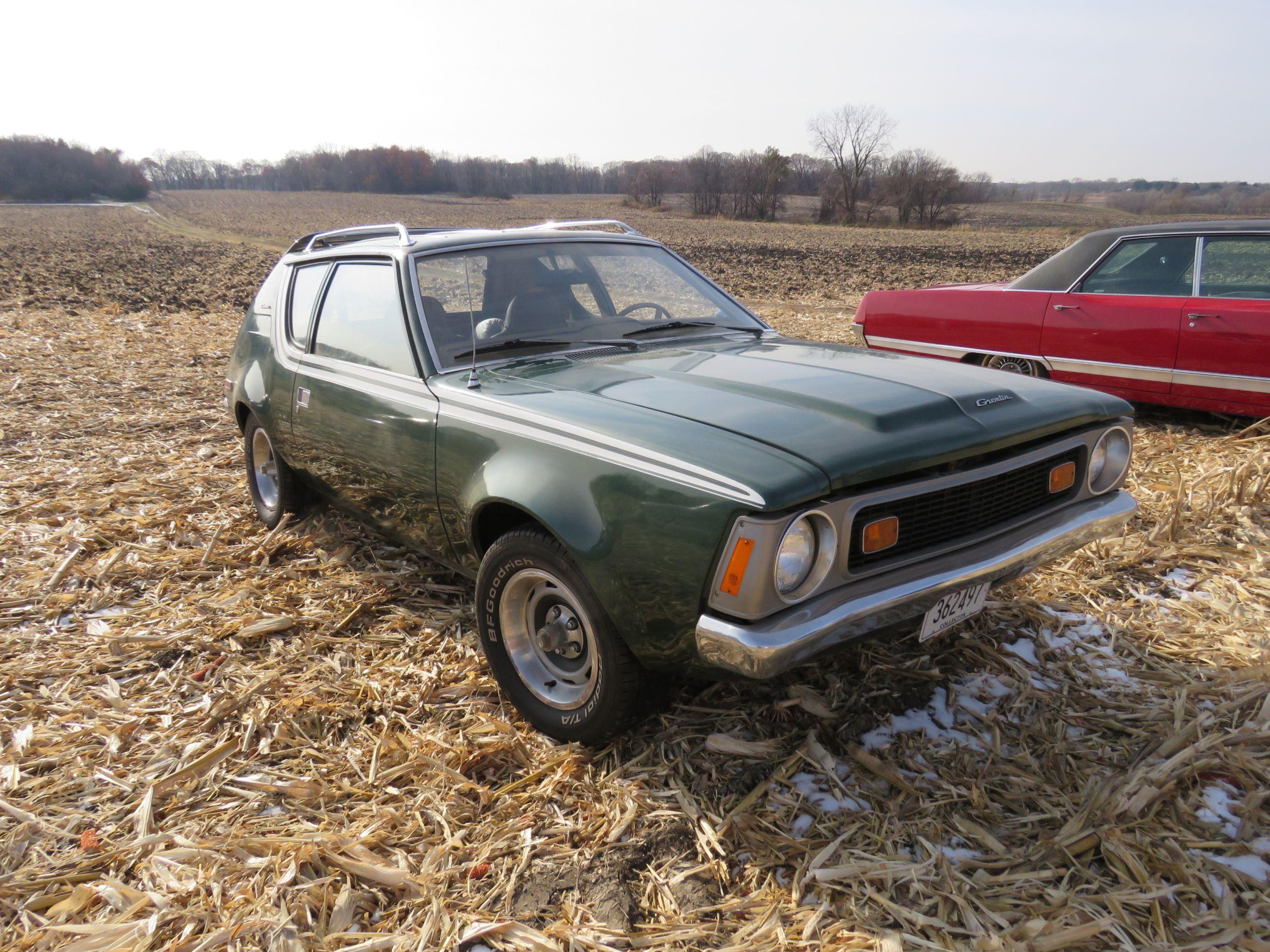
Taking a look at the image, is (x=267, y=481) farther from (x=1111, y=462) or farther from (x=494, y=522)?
(x=1111, y=462)

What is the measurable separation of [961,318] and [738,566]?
17.5ft

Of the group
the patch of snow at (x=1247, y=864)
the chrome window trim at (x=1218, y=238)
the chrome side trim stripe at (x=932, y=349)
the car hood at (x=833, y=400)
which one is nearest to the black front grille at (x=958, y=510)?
the car hood at (x=833, y=400)

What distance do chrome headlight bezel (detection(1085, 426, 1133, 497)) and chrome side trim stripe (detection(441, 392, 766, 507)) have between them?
1.64 m

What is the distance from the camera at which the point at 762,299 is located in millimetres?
15539

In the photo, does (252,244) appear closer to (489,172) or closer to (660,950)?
(660,950)

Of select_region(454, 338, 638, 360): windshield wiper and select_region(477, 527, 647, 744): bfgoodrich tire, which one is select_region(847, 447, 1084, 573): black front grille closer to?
select_region(477, 527, 647, 744): bfgoodrich tire

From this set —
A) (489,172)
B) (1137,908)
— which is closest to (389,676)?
(1137,908)

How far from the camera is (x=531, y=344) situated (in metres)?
3.37

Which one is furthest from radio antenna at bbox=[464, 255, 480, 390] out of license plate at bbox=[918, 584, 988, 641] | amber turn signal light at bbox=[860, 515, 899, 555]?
license plate at bbox=[918, 584, 988, 641]

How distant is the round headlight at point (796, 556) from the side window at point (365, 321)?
1750 mm

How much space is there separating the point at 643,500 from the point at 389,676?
1.60m

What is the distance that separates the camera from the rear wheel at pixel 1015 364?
253 inches

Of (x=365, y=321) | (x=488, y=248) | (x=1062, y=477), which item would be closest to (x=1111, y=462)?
(x=1062, y=477)

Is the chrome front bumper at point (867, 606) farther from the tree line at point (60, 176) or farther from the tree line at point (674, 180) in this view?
the tree line at point (60, 176)
